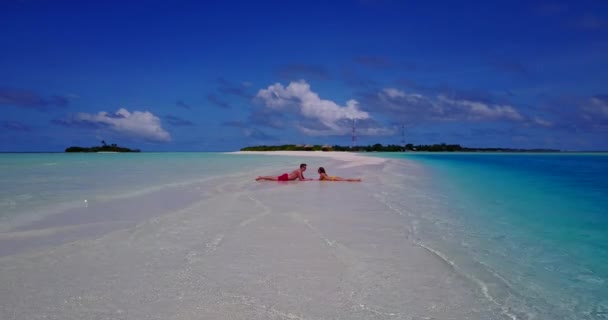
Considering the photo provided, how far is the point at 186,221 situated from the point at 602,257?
6620 mm

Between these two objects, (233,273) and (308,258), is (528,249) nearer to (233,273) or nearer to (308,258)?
(308,258)

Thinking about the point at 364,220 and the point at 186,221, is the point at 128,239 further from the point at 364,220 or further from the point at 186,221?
the point at 364,220

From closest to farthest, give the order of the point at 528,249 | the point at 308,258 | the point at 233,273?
the point at 233,273 < the point at 308,258 < the point at 528,249

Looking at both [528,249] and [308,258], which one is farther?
[528,249]

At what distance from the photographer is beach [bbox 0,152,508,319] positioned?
375 centimetres

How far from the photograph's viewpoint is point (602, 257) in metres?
5.84

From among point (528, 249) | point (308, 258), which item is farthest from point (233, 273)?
point (528, 249)

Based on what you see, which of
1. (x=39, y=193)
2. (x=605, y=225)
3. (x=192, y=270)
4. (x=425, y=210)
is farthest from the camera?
(x=39, y=193)

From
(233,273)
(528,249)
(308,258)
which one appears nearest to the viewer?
(233,273)

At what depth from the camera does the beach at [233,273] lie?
3.75 metres

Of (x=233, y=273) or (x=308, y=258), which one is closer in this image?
(x=233, y=273)

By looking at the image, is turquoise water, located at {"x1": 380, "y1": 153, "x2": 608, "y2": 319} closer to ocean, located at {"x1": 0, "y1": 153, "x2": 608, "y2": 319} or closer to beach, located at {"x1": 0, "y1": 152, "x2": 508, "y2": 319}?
ocean, located at {"x1": 0, "y1": 153, "x2": 608, "y2": 319}

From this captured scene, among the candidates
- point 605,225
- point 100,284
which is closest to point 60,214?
point 100,284

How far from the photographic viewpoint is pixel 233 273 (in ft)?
15.5
